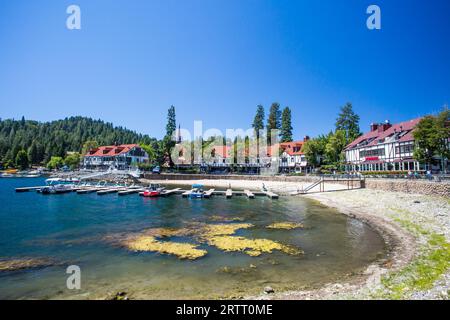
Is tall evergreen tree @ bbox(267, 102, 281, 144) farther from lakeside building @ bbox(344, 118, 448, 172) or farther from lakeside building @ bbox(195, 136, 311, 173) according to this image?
lakeside building @ bbox(344, 118, 448, 172)

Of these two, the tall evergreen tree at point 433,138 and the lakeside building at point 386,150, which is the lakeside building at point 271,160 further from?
the tall evergreen tree at point 433,138

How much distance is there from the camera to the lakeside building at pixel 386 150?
51.9m

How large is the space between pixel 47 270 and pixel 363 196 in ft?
138

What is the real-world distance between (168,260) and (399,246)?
1668 centimetres

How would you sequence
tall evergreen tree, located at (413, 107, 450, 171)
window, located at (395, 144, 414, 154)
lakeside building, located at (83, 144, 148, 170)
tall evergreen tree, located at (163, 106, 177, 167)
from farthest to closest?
lakeside building, located at (83, 144, 148, 170) < tall evergreen tree, located at (163, 106, 177, 167) < window, located at (395, 144, 414, 154) < tall evergreen tree, located at (413, 107, 450, 171)

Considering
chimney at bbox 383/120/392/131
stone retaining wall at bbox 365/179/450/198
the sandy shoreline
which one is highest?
chimney at bbox 383/120/392/131

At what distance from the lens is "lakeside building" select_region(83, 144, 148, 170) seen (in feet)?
388

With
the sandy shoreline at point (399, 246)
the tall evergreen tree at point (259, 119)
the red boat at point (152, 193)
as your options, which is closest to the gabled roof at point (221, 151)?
the tall evergreen tree at point (259, 119)

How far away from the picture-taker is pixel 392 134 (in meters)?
58.1

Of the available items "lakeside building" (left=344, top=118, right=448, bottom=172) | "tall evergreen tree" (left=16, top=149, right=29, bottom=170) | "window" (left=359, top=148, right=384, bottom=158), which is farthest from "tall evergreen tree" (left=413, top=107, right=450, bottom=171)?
"tall evergreen tree" (left=16, top=149, right=29, bottom=170)

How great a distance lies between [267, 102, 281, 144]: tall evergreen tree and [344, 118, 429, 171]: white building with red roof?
37.7 meters

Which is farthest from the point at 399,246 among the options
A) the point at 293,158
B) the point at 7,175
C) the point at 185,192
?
the point at 7,175
